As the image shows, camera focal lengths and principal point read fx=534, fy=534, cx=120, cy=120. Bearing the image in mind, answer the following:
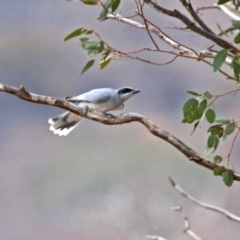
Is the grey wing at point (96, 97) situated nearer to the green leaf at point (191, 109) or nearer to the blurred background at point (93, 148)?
the blurred background at point (93, 148)

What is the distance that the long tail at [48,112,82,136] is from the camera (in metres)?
1.62

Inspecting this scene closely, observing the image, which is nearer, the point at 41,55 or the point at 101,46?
the point at 101,46

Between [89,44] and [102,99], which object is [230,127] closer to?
[89,44]

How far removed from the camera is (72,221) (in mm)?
1920

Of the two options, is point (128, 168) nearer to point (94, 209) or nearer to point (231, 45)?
point (94, 209)

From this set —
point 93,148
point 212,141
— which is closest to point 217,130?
point 212,141

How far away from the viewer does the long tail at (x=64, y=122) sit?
5.30ft

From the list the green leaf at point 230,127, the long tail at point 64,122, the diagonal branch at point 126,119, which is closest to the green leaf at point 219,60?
the green leaf at point 230,127

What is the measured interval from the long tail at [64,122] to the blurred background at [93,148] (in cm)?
27

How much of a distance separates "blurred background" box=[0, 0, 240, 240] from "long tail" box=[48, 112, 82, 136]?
10.4 inches

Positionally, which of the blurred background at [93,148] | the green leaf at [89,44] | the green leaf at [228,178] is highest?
the green leaf at [89,44]

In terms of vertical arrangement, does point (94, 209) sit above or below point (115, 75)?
Answer: below

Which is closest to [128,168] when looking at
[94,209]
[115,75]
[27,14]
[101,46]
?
[94,209]

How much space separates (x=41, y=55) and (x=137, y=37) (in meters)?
0.35
